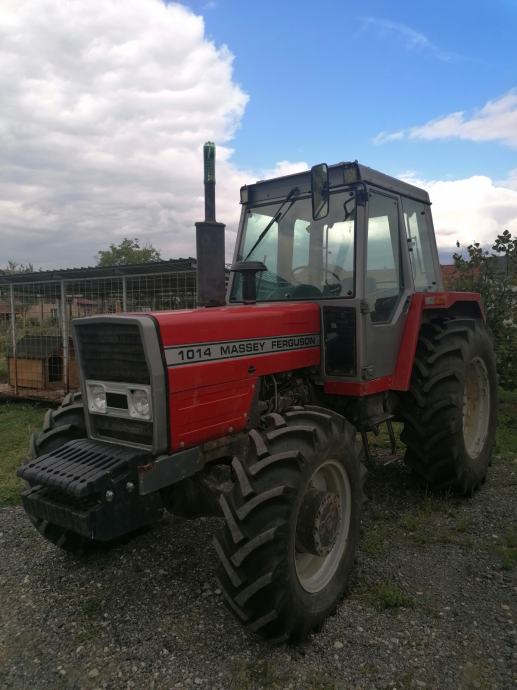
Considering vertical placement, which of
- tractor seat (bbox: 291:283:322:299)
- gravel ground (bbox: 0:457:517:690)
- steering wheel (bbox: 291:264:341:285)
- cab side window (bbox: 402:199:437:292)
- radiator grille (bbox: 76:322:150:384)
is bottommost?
gravel ground (bbox: 0:457:517:690)

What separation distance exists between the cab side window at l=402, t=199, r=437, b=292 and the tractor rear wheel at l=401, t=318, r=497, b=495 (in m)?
0.41

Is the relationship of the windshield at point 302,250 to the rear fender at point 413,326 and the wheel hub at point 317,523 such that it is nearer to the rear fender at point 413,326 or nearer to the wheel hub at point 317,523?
the rear fender at point 413,326

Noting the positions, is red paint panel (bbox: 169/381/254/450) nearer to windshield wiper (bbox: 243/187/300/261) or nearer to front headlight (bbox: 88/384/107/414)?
front headlight (bbox: 88/384/107/414)

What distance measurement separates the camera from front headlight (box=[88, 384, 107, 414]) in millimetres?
2848

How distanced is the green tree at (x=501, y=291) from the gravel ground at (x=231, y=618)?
14.0ft

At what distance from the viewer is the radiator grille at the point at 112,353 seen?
260 centimetres

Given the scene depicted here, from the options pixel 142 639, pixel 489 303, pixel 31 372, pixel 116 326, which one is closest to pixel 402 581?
pixel 142 639

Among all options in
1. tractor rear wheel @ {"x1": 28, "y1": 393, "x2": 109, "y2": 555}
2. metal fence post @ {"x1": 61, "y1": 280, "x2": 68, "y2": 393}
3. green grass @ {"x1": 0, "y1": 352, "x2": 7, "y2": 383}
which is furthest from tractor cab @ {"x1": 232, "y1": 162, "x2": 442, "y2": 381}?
green grass @ {"x1": 0, "y1": 352, "x2": 7, "y2": 383}

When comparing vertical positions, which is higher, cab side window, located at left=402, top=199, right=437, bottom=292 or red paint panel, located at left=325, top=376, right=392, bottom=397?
cab side window, located at left=402, top=199, right=437, bottom=292

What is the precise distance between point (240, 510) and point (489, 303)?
6.79 meters

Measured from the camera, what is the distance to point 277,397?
3344 millimetres

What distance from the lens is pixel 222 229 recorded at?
11.9 feet

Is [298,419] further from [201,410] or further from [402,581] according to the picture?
[402,581]

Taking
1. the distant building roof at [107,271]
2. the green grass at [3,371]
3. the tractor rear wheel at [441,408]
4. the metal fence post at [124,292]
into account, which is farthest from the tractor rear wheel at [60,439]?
the green grass at [3,371]
